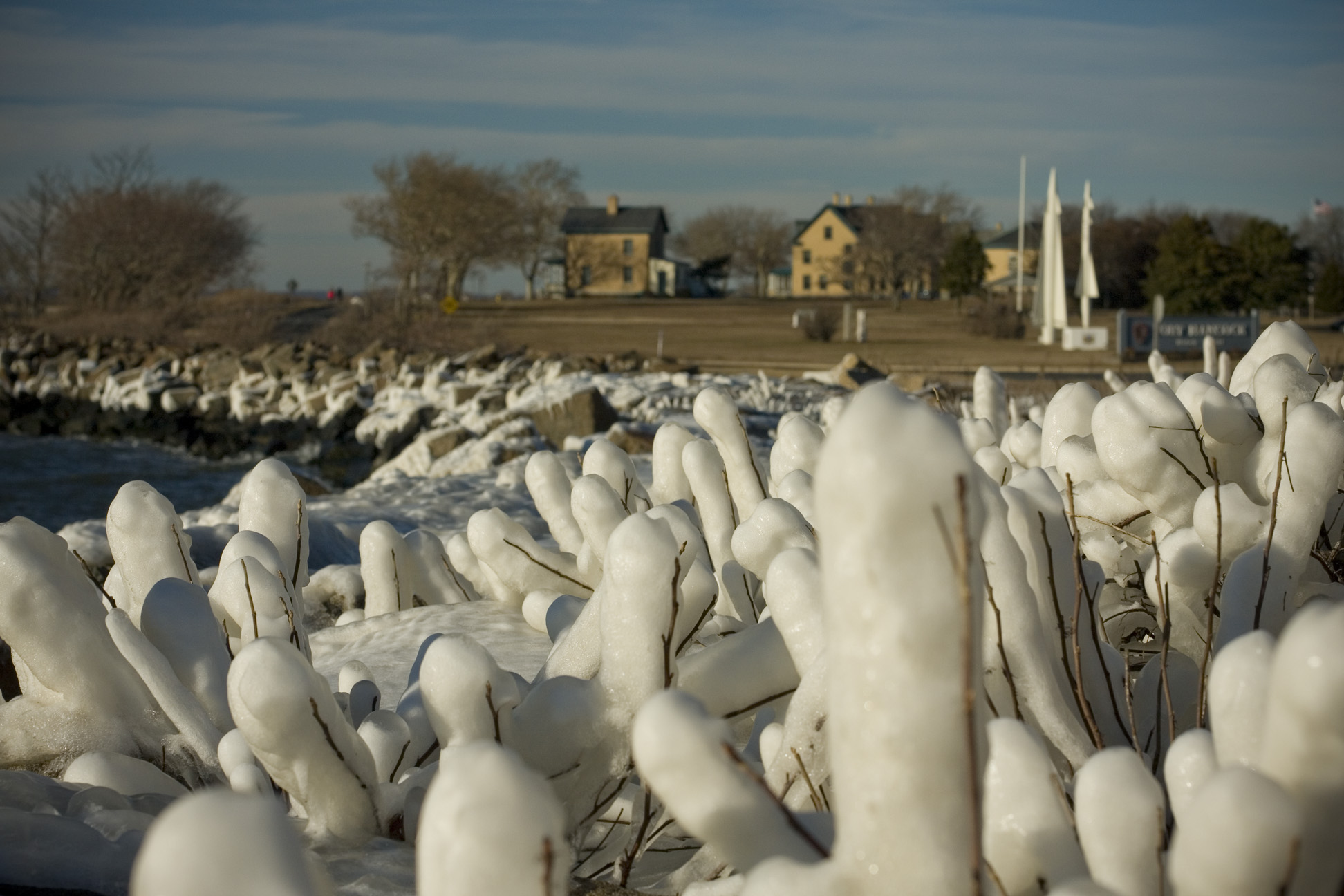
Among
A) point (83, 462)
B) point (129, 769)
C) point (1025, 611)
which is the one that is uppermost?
point (1025, 611)

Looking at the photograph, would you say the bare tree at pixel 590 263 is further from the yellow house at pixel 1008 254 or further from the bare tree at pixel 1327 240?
the bare tree at pixel 1327 240

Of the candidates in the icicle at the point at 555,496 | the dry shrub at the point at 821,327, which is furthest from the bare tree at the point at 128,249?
the icicle at the point at 555,496

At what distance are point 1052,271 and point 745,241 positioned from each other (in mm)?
49872

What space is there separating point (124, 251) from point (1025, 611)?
4019cm

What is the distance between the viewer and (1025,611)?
1495 millimetres

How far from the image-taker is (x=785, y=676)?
1.71 meters

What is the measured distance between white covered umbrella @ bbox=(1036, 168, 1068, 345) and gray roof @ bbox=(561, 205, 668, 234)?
145 ft

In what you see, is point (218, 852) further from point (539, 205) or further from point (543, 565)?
point (539, 205)

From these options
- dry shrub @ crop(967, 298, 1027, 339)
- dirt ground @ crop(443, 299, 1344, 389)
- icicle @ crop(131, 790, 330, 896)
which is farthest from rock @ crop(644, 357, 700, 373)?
dry shrub @ crop(967, 298, 1027, 339)

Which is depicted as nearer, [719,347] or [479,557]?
[479,557]

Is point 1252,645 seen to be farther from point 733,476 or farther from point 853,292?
point 853,292

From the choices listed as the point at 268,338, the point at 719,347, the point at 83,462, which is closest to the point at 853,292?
the point at 719,347

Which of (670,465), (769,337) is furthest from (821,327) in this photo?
(670,465)

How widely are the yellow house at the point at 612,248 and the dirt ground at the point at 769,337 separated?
11945 mm
